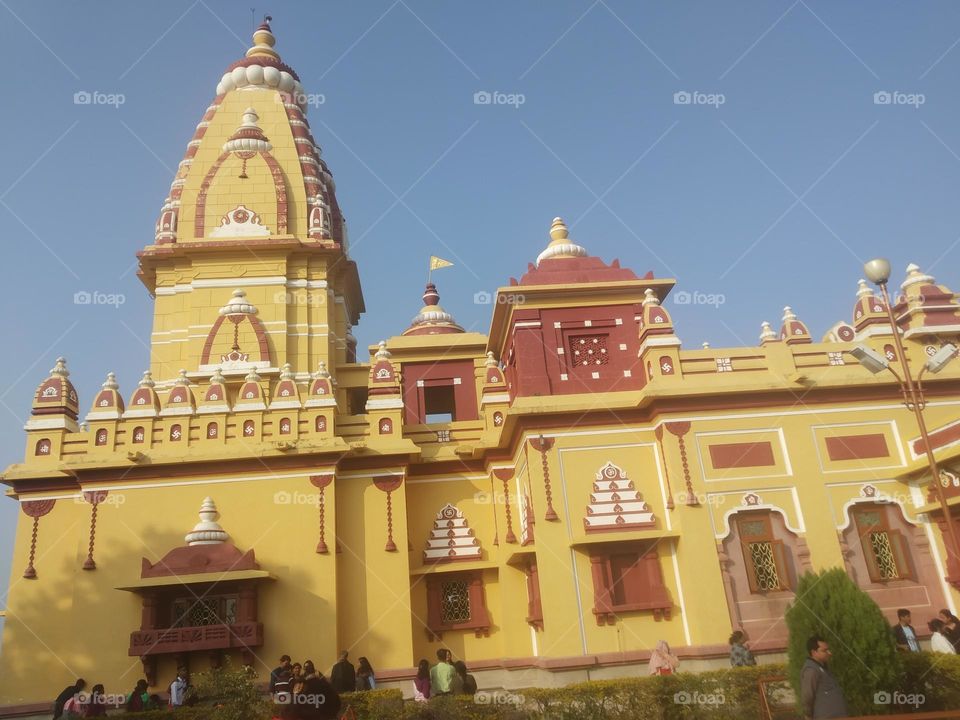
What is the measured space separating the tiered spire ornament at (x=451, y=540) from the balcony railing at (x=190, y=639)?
4236 mm

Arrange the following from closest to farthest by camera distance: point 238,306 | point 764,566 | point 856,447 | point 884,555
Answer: point 764,566
point 884,555
point 856,447
point 238,306

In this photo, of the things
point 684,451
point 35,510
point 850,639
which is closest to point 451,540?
point 684,451

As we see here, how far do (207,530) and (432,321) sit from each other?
35.5ft

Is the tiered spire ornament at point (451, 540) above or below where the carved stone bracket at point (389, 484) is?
below

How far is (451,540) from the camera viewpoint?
1705cm

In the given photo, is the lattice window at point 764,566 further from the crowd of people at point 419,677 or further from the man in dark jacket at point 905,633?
the man in dark jacket at point 905,633

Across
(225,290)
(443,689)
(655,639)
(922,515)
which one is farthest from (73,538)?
(922,515)

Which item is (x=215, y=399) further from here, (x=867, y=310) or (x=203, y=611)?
(x=867, y=310)

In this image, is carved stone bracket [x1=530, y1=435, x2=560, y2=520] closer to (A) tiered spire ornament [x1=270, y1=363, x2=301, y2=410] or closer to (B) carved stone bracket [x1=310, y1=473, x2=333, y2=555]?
(B) carved stone bracket [x1=310, y1=473, x2=333, y2=555]

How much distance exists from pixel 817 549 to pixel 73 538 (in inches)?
587

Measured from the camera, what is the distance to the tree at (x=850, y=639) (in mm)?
8203

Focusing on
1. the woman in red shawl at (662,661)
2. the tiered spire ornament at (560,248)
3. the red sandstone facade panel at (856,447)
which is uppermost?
the tiered spire ornament at (560,248)

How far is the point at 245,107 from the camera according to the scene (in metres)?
24.1

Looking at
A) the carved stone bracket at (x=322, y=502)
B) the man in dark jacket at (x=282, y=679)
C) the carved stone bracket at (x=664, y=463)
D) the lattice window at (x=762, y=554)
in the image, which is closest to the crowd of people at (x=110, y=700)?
the man in dark jacket at (x=282, y=679)
